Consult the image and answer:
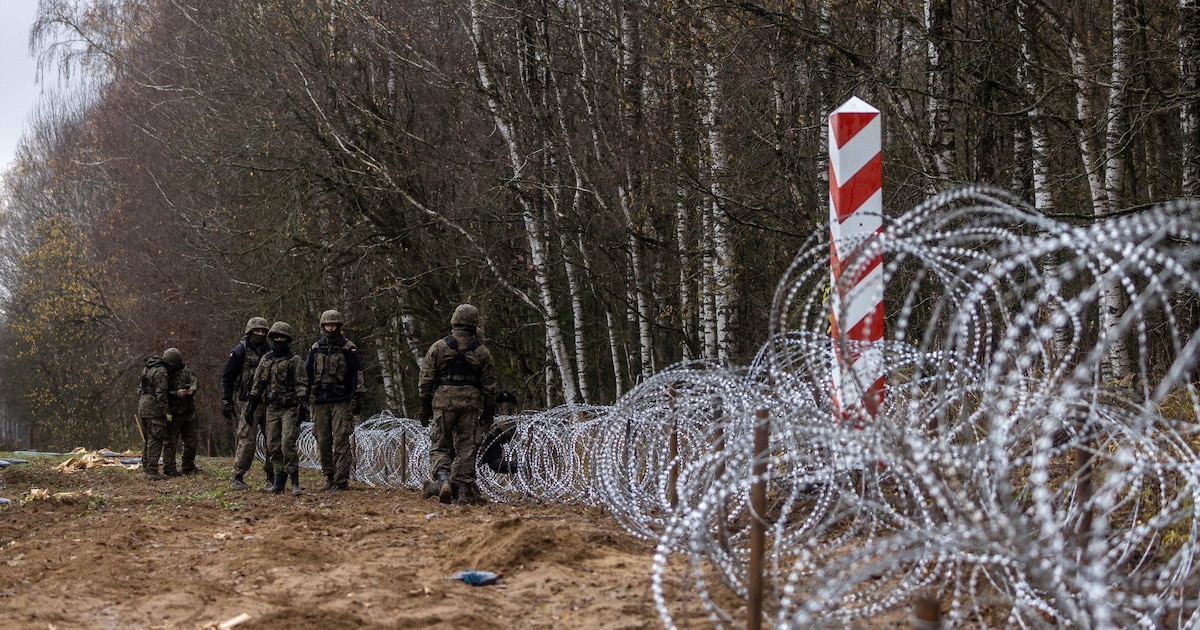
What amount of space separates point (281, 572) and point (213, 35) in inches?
690

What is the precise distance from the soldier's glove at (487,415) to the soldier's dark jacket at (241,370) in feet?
10.9

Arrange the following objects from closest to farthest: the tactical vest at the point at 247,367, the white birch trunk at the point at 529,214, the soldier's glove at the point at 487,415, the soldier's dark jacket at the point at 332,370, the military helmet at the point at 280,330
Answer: the soldier's glove at the point at 487,415 → the military helmet at the point at 280,330 → the soldier's dark jacket at the point at 332,370 → the tactical vest at the point at 247,367 → the white birch trunk at the point at 529,214

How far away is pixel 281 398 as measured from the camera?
12367 millimetres

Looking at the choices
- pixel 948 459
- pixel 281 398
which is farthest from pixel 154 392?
pixel 948 459

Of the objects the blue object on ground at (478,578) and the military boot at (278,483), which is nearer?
the blue object on ground at (478,578)

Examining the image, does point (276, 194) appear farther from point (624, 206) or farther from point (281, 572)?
point (281, 572)

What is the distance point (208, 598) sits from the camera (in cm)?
611

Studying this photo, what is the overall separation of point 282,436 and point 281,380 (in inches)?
23.3

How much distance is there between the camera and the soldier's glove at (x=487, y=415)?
11.0 meters

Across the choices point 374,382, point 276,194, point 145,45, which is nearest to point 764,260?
point 276,194

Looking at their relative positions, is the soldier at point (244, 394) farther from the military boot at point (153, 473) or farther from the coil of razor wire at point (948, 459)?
the military boot at point (153, 473)

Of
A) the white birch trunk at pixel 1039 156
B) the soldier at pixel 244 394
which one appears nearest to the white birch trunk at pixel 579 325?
the soldier at pixel 244 394

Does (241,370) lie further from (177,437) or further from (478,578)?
(478,578)

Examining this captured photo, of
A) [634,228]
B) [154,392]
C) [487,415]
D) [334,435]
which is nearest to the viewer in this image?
[487,415]
